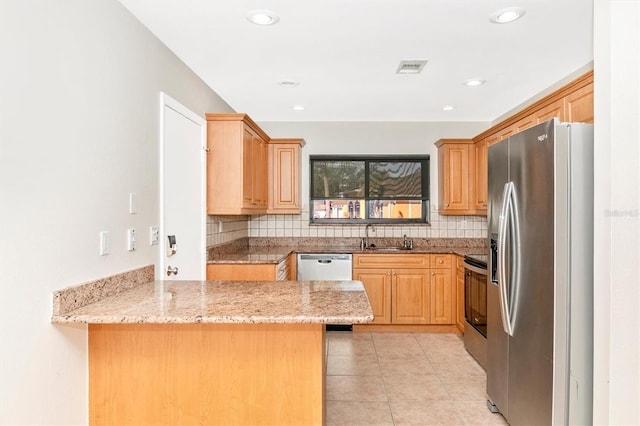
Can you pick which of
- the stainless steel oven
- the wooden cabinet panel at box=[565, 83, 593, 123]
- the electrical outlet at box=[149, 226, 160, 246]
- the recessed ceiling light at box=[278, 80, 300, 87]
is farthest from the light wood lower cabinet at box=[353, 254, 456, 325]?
the electrical outlet at box=[149, 226, 160, 246]

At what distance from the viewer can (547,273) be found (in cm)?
200

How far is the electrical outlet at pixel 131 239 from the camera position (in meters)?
2.22

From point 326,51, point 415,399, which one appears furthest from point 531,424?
point 326,51

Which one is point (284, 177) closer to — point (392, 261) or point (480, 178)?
point (392, 261)

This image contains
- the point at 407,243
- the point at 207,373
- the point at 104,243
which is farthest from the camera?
the point at 407,243

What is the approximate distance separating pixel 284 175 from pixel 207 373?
3103 mm

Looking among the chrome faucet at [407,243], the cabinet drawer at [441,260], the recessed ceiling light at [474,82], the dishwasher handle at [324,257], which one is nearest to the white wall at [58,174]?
the dishwasher handle at [324,257]

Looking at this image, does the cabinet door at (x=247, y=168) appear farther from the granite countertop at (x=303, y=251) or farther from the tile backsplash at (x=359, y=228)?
the tile backsplash at (x=359, y=228)

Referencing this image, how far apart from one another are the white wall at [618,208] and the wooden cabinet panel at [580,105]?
1.38 meters

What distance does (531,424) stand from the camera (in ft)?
7.15

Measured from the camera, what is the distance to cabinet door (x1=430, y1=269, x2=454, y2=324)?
14.7 feet

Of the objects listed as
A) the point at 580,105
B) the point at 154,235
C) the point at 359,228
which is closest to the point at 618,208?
the point at 580,105

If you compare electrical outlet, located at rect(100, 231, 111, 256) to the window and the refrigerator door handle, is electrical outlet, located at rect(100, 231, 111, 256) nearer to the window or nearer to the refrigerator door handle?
the refrigerator door handle

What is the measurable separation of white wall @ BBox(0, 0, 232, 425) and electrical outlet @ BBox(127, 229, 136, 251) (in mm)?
44
